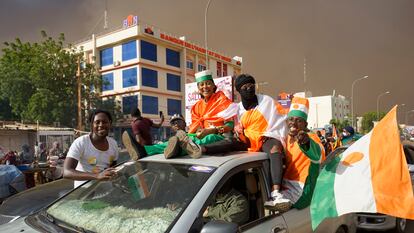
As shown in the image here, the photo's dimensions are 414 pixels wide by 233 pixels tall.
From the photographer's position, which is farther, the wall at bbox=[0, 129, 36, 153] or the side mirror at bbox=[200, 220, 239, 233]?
the wall at bbox=[0, 129, 36, 153]

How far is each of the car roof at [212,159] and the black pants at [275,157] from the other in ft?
0.34

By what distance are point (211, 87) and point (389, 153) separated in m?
2.01

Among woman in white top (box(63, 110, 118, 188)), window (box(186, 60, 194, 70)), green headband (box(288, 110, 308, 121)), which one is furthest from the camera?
window (box(186, 60, 194, 70))

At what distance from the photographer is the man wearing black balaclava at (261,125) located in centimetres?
321

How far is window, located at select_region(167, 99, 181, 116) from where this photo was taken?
42.2 m

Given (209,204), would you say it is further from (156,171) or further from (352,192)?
(352,192)

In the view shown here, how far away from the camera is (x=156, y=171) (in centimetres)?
288

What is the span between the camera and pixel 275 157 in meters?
3.19

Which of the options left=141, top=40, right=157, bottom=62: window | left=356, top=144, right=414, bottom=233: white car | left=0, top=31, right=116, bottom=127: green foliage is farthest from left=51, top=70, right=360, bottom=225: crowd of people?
left=141, top=40, right=157, bottom=62: window

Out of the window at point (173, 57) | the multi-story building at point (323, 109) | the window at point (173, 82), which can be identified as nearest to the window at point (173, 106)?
the window at point (173, 82)

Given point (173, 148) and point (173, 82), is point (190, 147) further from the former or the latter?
point (173, 82)

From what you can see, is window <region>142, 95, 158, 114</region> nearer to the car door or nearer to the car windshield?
the car windshield

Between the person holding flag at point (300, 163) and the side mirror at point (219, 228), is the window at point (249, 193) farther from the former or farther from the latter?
the side mirror at point (219, 228)

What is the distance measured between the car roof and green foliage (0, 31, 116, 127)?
29735 millimetres
